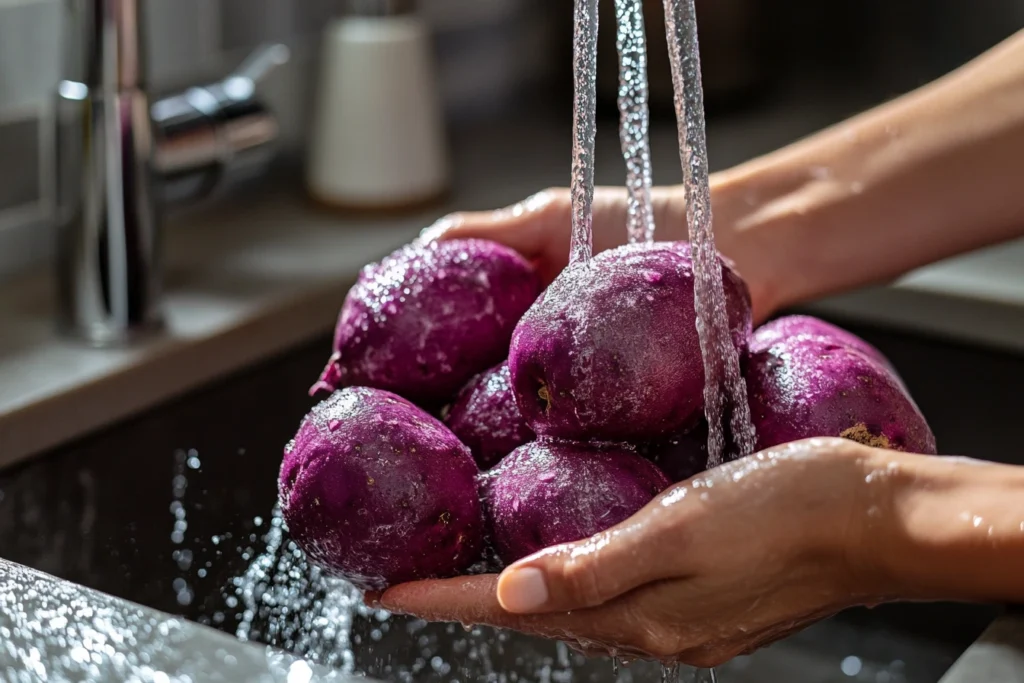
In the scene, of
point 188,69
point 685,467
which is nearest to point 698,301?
point 685,467

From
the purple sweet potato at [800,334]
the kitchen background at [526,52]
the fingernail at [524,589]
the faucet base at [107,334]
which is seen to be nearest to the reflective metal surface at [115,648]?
the fingernail at [524,589]

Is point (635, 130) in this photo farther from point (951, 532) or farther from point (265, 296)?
point (265, 296)

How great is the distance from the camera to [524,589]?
0.57 m

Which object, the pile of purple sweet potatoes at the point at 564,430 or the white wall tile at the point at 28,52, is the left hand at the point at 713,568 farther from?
the white wall tile at the point at 28,52

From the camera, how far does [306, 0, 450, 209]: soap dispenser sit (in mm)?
1362

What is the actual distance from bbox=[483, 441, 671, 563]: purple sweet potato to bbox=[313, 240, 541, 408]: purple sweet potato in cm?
11

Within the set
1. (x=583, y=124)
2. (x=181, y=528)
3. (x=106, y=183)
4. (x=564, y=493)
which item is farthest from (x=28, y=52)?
(x=564, y=493)

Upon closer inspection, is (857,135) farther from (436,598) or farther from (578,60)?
(436,598)

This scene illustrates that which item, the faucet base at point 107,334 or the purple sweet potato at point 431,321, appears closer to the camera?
the purple sweet potato at point 431,321

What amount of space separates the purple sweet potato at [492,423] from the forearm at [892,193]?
285 mm

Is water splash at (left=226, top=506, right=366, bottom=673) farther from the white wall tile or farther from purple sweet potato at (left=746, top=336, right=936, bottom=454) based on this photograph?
the white wall tile

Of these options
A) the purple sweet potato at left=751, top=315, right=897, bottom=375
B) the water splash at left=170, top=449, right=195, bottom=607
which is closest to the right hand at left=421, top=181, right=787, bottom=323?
the purple sweet potato at left=751, top=315, right=897, bottom=375

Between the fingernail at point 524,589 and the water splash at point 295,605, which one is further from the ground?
the fingernail at point 524,589

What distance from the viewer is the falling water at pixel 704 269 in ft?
2.15
